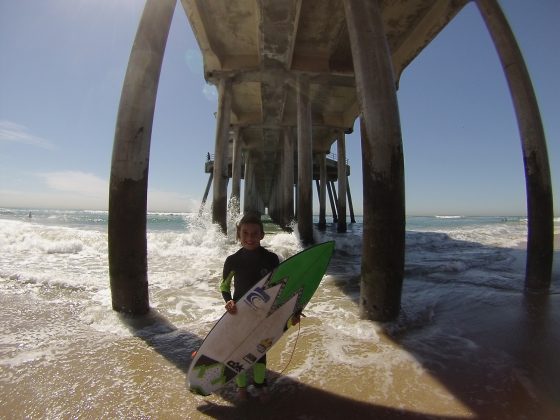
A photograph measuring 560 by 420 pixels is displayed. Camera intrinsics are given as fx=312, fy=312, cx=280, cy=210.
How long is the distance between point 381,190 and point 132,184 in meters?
2.83

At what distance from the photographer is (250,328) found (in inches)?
88.5

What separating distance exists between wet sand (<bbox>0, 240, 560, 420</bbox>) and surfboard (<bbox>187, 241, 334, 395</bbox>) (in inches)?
7.1

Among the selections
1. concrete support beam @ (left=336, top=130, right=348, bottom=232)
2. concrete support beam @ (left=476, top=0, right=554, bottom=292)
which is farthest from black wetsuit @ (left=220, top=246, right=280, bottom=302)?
concrete support beam @ (left=336, top=130, right=348, bottom=232)

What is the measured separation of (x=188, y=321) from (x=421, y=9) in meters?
10.4

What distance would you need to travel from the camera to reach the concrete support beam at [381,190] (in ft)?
11.1

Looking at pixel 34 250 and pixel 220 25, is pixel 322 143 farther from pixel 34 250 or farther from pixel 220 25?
pixel 34 250

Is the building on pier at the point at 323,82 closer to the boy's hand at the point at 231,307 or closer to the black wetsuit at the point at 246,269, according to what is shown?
the black wetsuit at the point at 246,269

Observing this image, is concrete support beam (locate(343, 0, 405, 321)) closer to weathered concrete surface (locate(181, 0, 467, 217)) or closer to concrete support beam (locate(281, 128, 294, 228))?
weathered concrete surface (locate(181, 0, 467, 217))

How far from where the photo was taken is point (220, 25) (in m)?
10.4

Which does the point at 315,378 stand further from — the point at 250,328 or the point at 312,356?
the point at 250,328

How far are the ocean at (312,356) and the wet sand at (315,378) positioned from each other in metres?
0.01

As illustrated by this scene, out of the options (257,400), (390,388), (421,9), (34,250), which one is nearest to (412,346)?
(390,388)

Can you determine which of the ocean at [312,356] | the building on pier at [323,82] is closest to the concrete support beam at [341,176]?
the building on pier at [323,82]

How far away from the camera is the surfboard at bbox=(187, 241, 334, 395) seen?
215 cm
